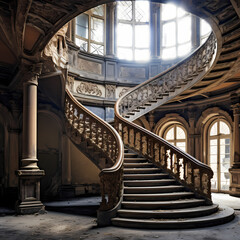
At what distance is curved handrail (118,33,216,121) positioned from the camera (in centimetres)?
979

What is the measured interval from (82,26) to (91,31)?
0.47 meters

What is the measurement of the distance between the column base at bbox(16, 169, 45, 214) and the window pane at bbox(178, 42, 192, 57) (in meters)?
8.45

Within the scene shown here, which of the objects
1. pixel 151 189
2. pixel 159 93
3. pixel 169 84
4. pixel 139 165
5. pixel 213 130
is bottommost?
pixel 151 189

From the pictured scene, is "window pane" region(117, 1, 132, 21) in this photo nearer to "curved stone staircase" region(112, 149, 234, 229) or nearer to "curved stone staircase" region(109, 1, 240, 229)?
"curved stone staircase" region(109, 1, 240, 229)

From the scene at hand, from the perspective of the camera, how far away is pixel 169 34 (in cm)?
1384

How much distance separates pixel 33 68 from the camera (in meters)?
7.64

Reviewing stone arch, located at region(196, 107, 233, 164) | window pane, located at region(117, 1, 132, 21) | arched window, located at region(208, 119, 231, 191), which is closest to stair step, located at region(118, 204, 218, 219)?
arched window, located at region(208, 119, 231, 191)

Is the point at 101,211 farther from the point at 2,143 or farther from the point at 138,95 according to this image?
the point at 138,95

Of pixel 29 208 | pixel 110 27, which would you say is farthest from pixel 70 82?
pixel 29 208

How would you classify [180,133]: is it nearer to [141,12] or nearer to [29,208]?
[141,12]

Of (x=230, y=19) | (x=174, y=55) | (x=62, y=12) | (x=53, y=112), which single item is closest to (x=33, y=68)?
(x=62, y=12)

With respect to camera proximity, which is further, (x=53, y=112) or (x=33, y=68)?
(x=53, y=112)

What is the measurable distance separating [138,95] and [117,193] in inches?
241

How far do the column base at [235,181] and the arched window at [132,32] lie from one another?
603cm
